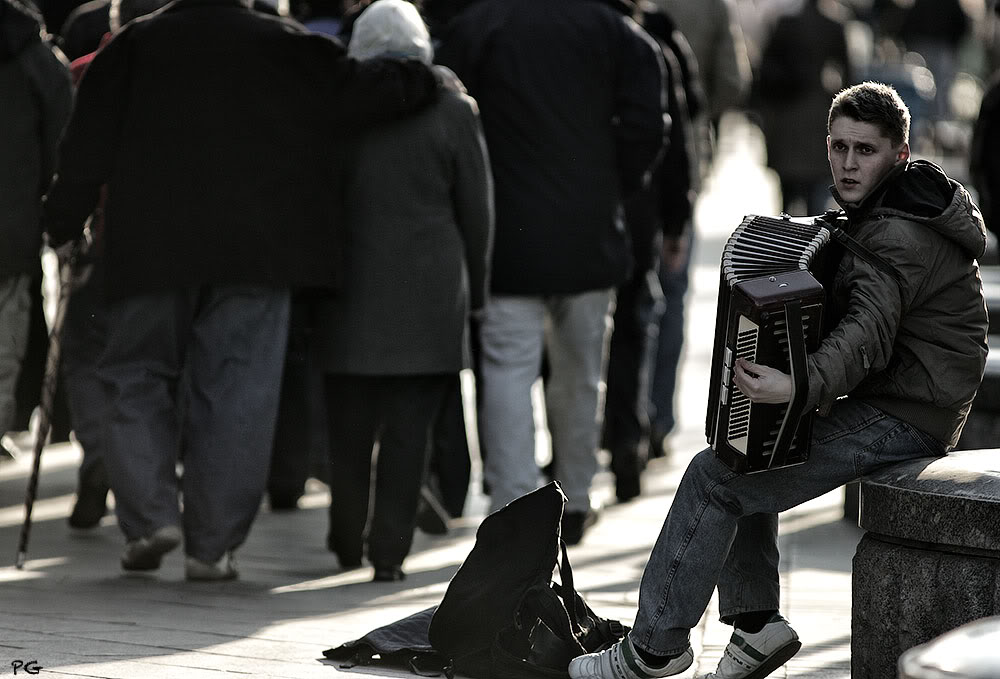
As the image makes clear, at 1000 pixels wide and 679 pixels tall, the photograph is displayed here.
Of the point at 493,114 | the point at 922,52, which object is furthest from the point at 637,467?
the point at 922,52

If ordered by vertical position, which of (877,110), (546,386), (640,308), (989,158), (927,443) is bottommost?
(546,386)

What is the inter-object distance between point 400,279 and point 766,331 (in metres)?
2.29

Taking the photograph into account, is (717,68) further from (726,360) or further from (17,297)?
(726,360)

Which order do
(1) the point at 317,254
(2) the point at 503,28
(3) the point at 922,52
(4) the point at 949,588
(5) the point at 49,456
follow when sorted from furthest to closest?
(3) the point at 922,52 → (5) the point at 49,456 → (2) the point at 503,28 → (1) the point at 317,254 → (4) the point at 949,588

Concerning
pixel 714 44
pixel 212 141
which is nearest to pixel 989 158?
pixel 714 44

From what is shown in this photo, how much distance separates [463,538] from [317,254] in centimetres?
146

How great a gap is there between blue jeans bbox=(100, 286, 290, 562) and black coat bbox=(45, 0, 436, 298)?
12 centimetres

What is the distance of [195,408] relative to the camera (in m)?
6.40

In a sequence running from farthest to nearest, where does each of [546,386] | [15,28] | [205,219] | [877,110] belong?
[546,386], [15,28], [205,219], [877,110]

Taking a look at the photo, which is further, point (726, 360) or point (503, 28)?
point (503, 28)

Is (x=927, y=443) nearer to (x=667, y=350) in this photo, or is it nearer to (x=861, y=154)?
(x=861, y=154)

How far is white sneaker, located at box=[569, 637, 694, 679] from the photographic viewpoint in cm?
470

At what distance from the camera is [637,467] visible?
7918 mm

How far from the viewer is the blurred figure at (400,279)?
642cm
